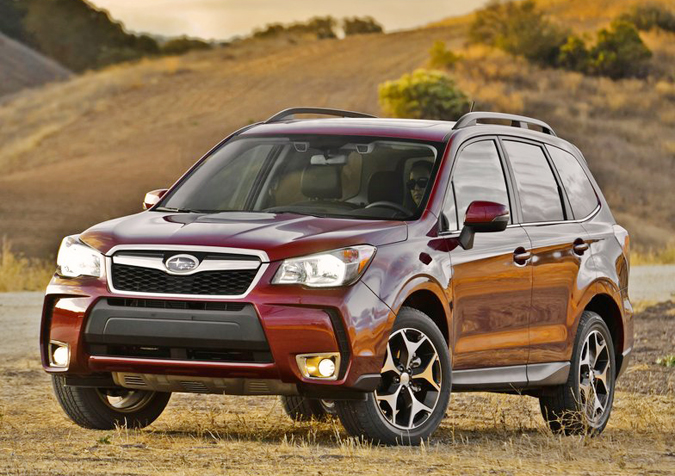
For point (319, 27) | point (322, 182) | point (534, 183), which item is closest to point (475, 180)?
point (534, 183)

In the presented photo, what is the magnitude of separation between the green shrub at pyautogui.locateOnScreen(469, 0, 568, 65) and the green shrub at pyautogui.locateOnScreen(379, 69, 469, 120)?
14423mm

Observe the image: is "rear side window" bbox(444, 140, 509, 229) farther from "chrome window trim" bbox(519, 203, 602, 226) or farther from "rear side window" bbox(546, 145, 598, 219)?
"rear side window" bbox(546, 145, 598, 219)

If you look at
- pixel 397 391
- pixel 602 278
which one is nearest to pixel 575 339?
pixel 602 278

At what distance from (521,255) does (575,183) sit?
147cm

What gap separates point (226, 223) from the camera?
329 inches

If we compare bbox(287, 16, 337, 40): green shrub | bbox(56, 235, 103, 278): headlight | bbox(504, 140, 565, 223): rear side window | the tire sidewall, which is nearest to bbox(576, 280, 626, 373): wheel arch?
the tire sidewall

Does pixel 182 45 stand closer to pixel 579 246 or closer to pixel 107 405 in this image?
pixel 579 246

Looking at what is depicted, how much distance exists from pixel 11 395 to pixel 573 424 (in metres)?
4.22

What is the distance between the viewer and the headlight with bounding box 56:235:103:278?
8188 mm

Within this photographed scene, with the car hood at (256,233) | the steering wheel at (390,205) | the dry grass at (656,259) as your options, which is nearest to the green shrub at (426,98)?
the dry grass at (656,259)

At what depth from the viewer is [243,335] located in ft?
25.4

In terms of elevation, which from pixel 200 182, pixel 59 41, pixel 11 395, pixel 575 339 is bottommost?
pixel 59 41

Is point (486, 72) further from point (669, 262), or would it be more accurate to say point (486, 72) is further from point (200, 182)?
point (200, 182)

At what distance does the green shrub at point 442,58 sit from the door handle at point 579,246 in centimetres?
5566
